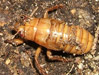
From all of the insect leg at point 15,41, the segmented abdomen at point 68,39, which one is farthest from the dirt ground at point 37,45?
the segmented abdomen at point 68,39

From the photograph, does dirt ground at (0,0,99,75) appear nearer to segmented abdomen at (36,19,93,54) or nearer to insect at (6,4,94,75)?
insect at (6,4,94,75)

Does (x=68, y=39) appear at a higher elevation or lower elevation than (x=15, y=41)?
higher

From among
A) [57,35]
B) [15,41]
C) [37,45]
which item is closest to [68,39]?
[57,35]

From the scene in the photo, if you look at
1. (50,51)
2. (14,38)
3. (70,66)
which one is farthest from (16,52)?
(70,66)

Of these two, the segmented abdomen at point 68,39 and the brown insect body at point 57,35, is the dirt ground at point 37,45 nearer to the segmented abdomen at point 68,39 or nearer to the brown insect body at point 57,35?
the brown insect body at point 57,35

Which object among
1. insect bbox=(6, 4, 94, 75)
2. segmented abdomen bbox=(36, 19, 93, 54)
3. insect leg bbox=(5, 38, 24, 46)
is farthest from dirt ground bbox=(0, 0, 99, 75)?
segmented abdomen bbox=(36, 19, 93, 54)

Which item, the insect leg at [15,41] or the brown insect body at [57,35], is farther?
the insect leg at [15,41]

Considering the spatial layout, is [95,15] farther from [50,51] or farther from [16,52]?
[16,52]

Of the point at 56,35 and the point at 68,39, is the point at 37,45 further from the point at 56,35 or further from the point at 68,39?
the point at 68,39
